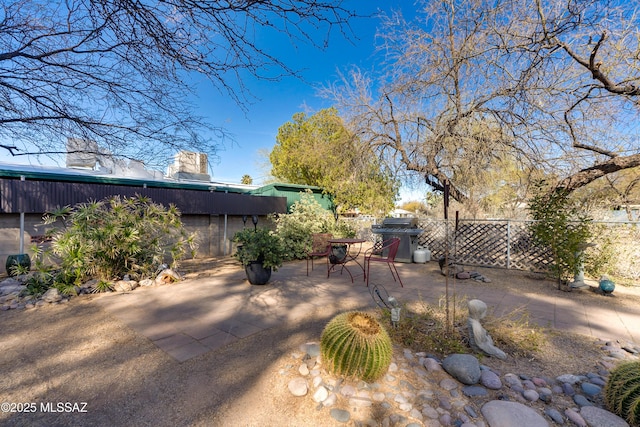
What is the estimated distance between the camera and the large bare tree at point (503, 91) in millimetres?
3617

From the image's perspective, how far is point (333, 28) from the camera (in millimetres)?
1941

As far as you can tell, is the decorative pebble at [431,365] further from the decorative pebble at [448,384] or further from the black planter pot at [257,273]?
the black planter pot at [257,273]

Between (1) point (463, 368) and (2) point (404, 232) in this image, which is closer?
(1) point (463, 368)

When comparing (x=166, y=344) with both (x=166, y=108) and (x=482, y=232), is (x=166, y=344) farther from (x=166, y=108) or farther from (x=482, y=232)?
(x=482, y=232)

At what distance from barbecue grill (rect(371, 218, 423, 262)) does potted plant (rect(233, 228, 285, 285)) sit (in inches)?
137

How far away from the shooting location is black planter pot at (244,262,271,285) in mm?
4445

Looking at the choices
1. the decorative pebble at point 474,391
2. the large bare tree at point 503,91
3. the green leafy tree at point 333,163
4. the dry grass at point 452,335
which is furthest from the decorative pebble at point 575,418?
the green leafy tree at point 333,163

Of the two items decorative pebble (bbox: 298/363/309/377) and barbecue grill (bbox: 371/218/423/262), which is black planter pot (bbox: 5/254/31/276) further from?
barbecue grill (bbox: 371/218/423/262)

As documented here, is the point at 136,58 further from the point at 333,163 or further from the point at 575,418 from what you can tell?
the point at 333,163

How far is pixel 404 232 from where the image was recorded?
6.79 m

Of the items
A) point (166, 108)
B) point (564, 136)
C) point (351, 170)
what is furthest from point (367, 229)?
point (166, 108)

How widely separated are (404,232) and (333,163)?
3.53 m

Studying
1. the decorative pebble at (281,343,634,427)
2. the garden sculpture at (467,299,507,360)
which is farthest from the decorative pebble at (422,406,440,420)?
the garden sculpture at (467,299,507,360)

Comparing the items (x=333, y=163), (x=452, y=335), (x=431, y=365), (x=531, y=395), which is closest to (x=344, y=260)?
(x=452, y=335)
